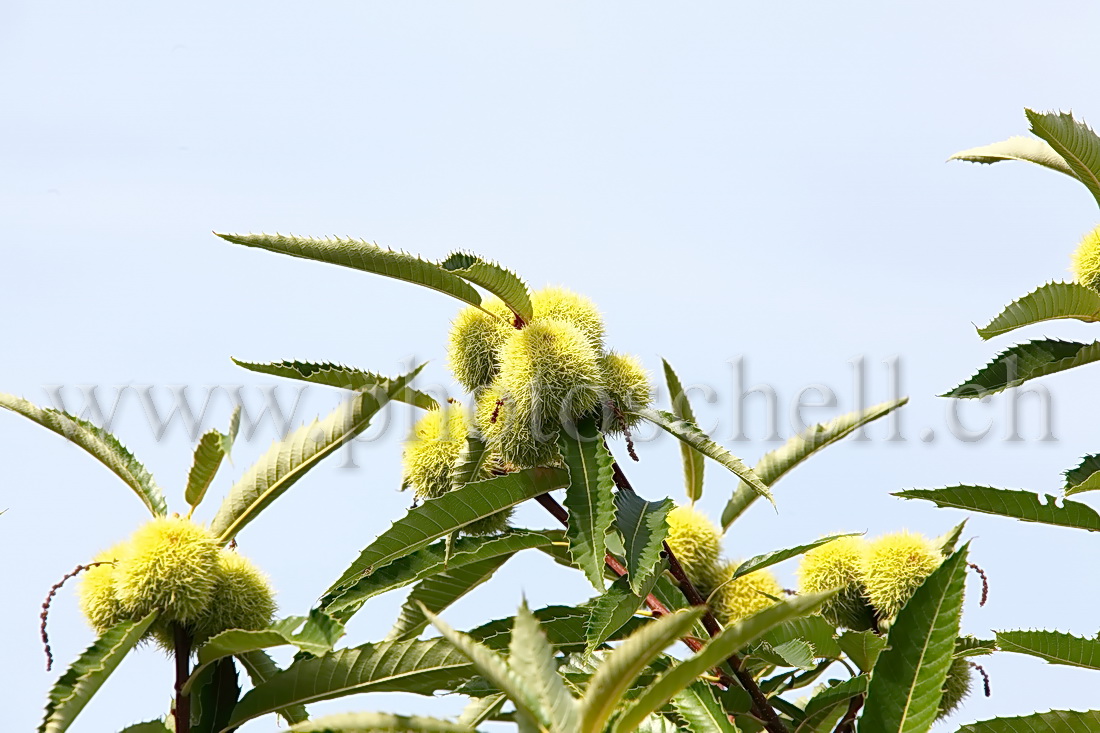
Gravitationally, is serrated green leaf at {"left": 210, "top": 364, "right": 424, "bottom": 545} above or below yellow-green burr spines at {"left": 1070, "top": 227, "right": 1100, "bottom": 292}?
below

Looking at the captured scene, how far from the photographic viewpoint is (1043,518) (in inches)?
98.5

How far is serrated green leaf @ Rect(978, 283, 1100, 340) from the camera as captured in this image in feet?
7.95

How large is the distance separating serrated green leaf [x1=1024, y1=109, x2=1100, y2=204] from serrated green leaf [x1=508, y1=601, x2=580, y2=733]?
190 cm

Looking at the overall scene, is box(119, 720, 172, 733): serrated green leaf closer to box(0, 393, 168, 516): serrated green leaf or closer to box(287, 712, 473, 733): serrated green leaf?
box(0, 393, 168, 516): serrated green leaf

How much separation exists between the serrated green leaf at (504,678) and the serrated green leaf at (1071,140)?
1951 millimetres

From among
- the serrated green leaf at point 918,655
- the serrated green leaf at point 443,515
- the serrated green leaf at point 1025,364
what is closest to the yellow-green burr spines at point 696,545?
the serrated green leaf at point 443,515

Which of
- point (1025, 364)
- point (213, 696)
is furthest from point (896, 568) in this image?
point (213, 696)

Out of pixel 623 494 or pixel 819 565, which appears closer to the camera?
pixel 623 494

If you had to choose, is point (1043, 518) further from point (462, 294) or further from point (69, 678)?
point (69, 678)

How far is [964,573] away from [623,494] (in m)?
0.92

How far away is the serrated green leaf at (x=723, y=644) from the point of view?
4.15ft

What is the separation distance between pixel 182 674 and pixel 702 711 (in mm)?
1143

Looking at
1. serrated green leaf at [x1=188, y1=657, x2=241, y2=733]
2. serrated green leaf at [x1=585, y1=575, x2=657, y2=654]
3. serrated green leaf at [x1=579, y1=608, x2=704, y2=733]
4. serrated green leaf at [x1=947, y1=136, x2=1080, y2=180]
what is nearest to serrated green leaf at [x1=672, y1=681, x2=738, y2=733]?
serrated green leaf at [x1=585, y1=575, x2=657, y2=654]

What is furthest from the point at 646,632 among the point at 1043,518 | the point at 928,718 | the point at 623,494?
the point at 1043,518
